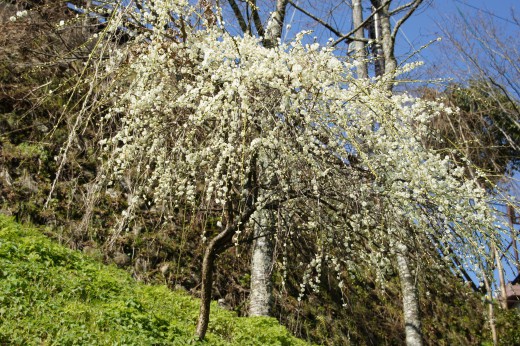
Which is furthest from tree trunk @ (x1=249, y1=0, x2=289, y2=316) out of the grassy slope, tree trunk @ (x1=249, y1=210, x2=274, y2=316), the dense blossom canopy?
the dense blossom canopy

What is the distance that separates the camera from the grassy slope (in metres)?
2.88

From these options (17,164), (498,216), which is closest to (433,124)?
(498,216)

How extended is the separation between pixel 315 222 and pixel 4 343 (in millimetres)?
1960

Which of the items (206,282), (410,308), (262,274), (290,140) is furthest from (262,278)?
(290,140)

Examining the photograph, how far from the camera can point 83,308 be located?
327 centimetres

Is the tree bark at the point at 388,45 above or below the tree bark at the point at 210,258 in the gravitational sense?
above

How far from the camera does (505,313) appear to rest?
8898mm

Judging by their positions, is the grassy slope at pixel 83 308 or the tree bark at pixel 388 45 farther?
the tree bark at pixel 388 45

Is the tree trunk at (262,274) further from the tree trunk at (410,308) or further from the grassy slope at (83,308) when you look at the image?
the tree trunk at (410,308)

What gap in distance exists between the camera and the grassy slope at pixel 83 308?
2.88 meters

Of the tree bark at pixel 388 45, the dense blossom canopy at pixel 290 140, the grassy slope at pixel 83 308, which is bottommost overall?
the grassy slope at pixel 83 308

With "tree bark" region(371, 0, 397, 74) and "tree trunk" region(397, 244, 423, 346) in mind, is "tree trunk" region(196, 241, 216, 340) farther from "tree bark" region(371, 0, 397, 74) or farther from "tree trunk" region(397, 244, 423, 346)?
"tree bark" region(371, 0, 397, 74)

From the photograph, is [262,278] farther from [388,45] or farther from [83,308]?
[388,45]

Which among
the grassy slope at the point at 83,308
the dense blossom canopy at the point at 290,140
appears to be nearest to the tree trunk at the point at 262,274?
the grassy slope at the point at 83,308
